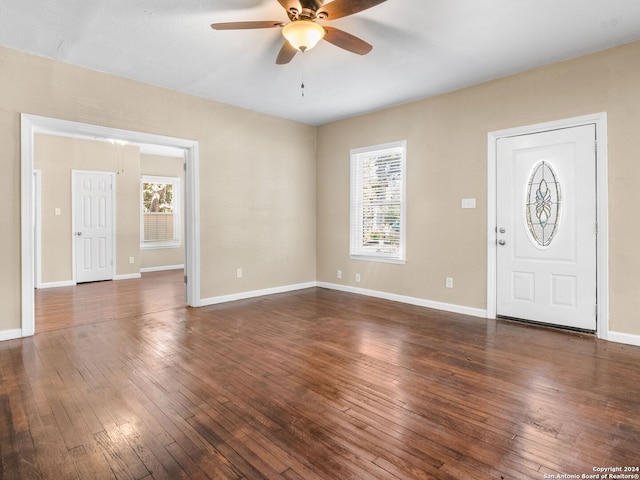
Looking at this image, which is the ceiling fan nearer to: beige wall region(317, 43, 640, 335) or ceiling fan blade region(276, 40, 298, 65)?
ceiling fan blade region(276, 40, 298, 65)

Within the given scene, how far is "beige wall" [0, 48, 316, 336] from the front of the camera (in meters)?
3.55

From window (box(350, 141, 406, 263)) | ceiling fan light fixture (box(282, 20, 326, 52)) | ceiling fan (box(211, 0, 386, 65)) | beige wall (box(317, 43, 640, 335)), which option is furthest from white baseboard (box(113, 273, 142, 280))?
ceiling fan light fixture (box(282, 20, 326, 52))

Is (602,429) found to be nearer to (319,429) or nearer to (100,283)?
(319,429)

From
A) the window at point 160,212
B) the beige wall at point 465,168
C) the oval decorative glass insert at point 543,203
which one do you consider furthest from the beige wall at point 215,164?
the window at point 160,212

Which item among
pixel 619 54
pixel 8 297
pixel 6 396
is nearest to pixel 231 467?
pixel 6 396

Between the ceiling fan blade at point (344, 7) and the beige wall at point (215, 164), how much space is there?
286 cm

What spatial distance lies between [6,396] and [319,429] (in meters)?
2.12

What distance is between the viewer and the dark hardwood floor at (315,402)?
1.73 meters

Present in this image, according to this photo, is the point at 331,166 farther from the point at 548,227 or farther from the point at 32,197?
the point at 32,197

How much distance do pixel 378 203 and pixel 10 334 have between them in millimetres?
4713

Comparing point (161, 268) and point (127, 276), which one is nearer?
point (127, 276)

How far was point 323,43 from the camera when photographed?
3.38 m

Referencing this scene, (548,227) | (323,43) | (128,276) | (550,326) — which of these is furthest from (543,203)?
(128,276)

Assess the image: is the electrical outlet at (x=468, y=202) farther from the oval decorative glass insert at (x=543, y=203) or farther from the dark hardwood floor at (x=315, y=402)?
the dark hardwood floor at (x=315, y=402)
